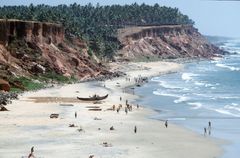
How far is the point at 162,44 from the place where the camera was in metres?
166

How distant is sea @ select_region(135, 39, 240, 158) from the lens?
157 ft

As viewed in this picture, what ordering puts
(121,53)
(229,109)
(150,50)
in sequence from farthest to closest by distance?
(150,50), (121,53), (229,109)

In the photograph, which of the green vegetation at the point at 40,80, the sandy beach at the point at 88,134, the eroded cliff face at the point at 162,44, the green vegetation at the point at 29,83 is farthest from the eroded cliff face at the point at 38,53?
the eroded cliff face at the point at 162,44

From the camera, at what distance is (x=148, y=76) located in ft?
341

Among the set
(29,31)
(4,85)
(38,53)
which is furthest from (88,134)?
(29,31)

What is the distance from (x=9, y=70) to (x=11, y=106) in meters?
19.9

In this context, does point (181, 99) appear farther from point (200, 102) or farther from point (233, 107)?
point (233, 107)

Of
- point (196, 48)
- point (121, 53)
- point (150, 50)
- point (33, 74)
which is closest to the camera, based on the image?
point (33, 74)

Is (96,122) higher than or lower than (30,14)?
lower

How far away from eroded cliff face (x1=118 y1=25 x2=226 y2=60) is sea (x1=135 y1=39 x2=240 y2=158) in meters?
39.0

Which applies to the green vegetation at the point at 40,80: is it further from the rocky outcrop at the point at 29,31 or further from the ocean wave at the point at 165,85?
the ocean wave at the point at 165,85

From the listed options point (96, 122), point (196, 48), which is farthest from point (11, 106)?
point (196, 48)

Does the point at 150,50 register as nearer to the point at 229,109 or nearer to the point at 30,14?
the point at 30,14

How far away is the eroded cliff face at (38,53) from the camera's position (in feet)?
258
